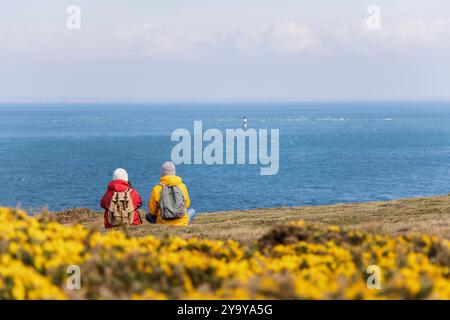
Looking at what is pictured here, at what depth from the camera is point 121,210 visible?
49.5 ft

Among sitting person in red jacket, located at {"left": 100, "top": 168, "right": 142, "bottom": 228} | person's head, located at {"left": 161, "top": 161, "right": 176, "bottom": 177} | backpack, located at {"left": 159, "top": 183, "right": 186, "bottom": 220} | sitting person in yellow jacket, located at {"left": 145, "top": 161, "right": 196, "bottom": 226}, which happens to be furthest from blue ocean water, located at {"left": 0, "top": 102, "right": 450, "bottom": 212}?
person's head, located at {"left": 161, "top": 161, "right": 176, "bottom": 177}

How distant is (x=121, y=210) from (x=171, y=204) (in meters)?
1.26

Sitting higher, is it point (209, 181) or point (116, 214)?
point (116, 214)

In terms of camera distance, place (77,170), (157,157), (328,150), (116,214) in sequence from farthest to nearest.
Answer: (328,150) < (157,157) < (77,170) < (116,214)

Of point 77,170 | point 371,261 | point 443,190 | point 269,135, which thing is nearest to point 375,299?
point 371,261

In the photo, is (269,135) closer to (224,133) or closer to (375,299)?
(224,133)

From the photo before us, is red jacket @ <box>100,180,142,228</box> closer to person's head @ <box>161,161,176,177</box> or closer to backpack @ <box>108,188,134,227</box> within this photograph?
backpack @ <box>108,188,134,227</box>

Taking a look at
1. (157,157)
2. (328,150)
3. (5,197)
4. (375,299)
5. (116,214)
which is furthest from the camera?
(328,150)

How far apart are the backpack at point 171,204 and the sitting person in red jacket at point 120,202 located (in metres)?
0.64

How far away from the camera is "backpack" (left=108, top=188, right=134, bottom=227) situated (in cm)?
1494

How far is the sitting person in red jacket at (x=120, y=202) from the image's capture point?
48.6 ft

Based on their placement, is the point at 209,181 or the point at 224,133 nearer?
the point at 209,181
